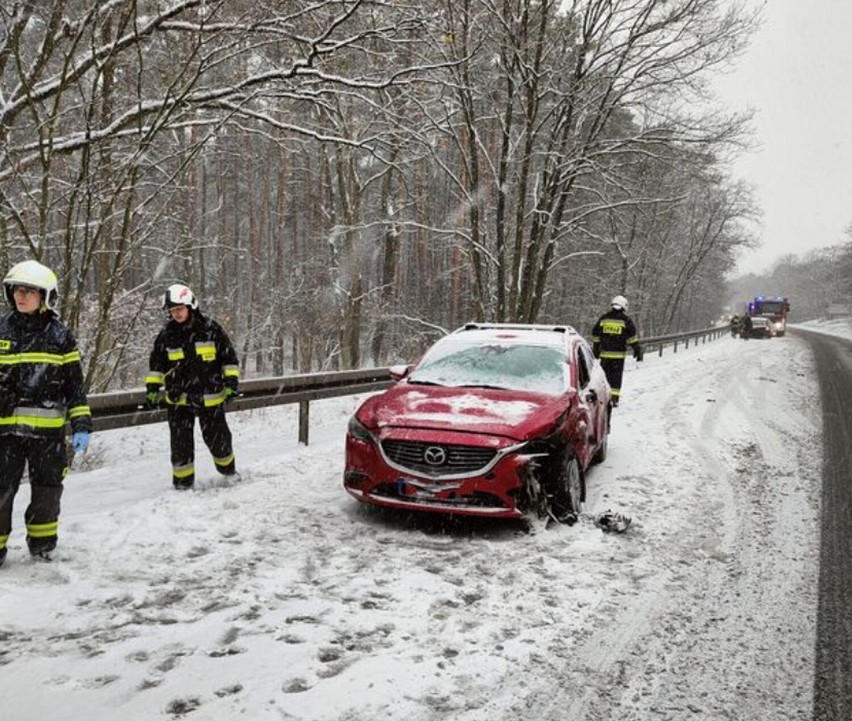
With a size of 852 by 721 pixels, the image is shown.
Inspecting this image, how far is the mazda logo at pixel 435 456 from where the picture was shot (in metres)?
4.95

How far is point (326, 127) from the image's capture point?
17.4 meters

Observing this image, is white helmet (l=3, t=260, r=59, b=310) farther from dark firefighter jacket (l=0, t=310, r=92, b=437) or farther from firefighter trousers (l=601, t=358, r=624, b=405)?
firefighter trousers (l=601, t=358, r=624, b=405)

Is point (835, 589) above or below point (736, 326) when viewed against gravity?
below

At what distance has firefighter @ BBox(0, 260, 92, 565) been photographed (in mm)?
4145

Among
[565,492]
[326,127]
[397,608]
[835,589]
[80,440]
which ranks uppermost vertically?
[326,127]

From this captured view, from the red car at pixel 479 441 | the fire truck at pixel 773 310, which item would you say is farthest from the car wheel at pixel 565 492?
the fire truck at pixel 773 310

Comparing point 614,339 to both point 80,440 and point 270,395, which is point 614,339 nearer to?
point 270,395

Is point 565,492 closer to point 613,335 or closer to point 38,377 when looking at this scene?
point 38,377

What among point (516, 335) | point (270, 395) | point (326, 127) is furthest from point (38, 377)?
point (326, 127)

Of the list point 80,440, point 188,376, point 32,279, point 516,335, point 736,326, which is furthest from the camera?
point 736,326

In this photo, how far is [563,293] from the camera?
127 ft

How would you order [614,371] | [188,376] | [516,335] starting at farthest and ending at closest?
[614,371] < [516,335] < [188,376]

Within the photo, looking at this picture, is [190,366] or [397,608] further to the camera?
[190,366]

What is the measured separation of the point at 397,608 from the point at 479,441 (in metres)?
1.50
